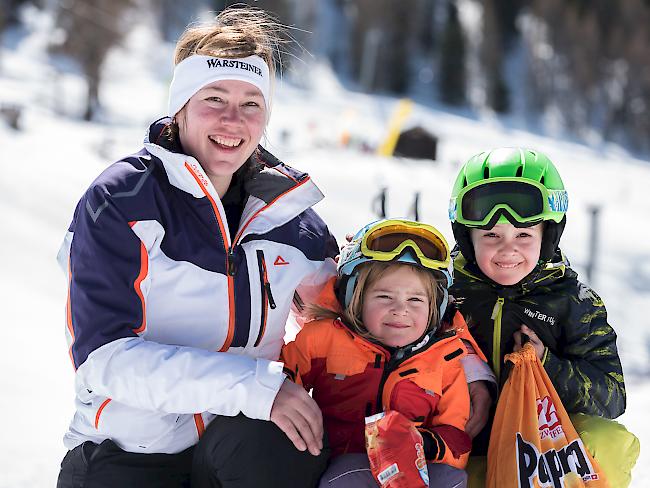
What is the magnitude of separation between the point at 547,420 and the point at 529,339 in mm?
307

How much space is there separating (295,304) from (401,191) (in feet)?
37.6

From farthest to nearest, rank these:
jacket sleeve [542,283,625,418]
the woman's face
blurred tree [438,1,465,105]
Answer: blurred tree [438,1,465,105] < jacket sleeve [542,283,625,418] < the woman's face

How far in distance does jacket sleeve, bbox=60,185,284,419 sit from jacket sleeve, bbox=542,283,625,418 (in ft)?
3.91

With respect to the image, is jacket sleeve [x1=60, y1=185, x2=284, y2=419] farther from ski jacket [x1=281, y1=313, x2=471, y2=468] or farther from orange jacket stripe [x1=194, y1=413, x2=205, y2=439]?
ski jacket [x1=281, y1=313, x2=471, y2=468]

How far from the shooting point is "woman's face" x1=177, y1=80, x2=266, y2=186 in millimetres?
2389

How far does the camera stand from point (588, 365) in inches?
106

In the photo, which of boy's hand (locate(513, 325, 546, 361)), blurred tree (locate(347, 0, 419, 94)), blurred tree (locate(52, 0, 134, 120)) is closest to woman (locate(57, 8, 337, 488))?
boy's hand (locate(513, 325, 546, 361))

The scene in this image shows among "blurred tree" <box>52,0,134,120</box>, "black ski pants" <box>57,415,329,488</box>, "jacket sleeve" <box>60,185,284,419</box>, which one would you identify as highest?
"blurred tree" <box>52,0,134,120</box>

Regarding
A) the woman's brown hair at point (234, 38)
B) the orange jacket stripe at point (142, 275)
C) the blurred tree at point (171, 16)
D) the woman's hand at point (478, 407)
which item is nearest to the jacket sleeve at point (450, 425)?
the woman's hand at point (478, 407)

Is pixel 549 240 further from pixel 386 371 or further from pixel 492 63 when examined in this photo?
pixel 492 63

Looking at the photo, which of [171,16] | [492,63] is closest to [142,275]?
[171,16]

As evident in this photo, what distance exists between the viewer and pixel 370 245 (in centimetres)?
263

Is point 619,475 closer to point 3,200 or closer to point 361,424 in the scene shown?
point 361,424

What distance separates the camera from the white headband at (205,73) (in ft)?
7.91
